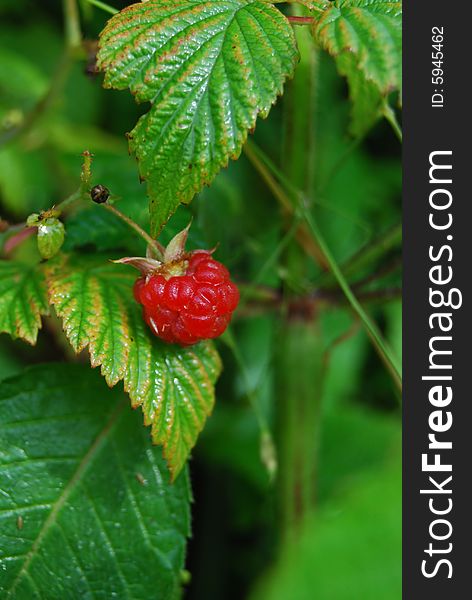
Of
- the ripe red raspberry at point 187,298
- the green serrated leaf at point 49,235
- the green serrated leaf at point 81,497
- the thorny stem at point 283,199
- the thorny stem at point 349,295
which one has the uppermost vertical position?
the thorny stem at point 283,199

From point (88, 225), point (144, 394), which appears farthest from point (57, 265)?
point (144, 394)

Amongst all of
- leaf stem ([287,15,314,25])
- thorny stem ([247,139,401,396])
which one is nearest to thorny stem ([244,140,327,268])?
thorny stem ([247,139,401,396])

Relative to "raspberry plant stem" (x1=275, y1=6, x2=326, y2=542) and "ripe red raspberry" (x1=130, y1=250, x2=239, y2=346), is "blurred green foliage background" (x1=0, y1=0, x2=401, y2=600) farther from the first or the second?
"ripe red raspberry" (x1=130, y1=250, x2=239, y2=346)

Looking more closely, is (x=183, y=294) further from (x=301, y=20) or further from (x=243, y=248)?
(x=243, y=248)

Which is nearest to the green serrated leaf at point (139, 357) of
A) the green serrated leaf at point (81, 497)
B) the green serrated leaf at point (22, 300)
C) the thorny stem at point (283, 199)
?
the green serrated leaf at point (22, 300)

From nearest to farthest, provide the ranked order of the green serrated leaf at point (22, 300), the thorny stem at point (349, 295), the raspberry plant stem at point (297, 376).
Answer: the green serrated leaf at point (22, 300)
the thorny stem at point (349, 295)
the raspberry plant stem at point (297, 376)

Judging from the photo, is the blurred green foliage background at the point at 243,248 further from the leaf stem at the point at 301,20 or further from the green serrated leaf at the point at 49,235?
the leaf stem at the point at 301,20
